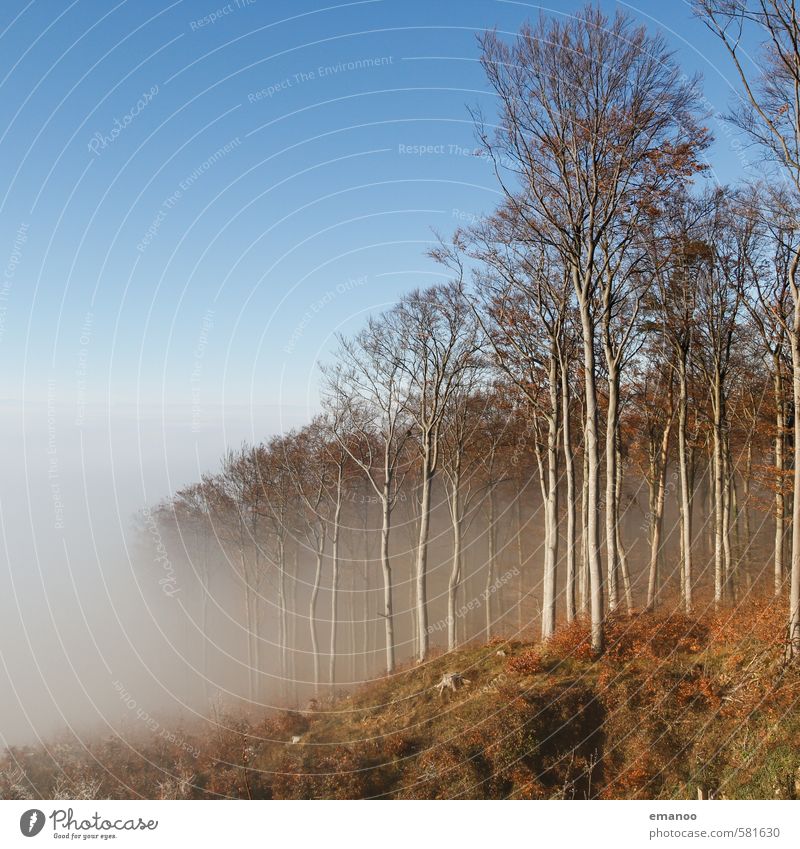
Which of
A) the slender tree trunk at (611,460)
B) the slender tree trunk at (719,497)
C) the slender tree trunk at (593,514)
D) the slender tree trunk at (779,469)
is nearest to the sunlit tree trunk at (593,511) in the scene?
the slender tree trunk at (593,514)

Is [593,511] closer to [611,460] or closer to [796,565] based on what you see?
[611,460]

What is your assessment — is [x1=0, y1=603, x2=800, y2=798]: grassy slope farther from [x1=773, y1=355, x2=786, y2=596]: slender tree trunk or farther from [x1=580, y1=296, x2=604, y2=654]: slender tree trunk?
[x1=773, y1=355, x2=786, y2=596]: slender tree trunk

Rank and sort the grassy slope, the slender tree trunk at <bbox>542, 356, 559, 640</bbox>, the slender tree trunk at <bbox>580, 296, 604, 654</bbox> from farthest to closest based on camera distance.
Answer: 1. the slender tree trunk at <bbox>542, 356, 559, 640</bbox>
2. the slender tree trunk at <bbox>580, 296, 604, 654</bbox>
3. the grassy slope

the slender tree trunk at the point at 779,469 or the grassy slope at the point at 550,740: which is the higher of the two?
the slender tree trunk at the point at 779,469

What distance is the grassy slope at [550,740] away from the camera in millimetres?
8984

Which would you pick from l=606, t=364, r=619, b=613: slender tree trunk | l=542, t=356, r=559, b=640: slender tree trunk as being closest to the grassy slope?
l=542, t=356, r=559, b=640: slender tree trunk

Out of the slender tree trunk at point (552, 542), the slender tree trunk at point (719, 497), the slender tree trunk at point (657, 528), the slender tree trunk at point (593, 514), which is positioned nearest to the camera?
the slender tree trunk at point (593, 514)

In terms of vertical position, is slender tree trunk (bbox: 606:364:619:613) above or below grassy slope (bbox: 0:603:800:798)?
above

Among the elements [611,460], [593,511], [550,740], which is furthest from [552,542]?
[550,740]

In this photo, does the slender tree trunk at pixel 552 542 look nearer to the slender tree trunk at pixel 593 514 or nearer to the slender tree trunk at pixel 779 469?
the slender tree trunk at pixel 593 514

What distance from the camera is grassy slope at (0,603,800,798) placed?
29.5 feet

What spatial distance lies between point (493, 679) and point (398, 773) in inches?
127

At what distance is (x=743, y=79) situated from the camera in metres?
10.0

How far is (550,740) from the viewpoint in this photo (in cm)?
994
